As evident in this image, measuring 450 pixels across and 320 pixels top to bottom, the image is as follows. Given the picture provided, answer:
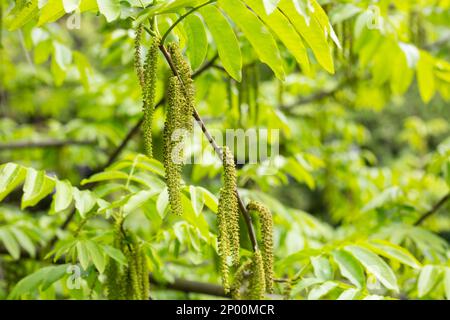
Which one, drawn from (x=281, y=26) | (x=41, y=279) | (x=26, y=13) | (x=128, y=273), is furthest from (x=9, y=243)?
(x=281, y=26)

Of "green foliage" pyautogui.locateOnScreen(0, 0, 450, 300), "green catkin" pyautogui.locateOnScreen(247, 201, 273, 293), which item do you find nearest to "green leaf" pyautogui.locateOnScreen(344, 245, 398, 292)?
"green foliage" pyautogui.locateOnScreen(0, 0, 450, 300)

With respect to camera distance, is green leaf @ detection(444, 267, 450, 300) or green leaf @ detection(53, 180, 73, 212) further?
green leaf @ detection(444, 267, 450, 300)

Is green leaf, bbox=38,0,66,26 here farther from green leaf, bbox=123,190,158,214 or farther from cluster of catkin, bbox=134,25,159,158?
green leaf, bbox=123,190,158,214

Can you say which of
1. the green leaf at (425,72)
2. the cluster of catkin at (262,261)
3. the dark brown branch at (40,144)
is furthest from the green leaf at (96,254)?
the dark brown branch at (40,144)

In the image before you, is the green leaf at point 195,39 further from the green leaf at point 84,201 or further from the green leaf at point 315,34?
the green leaf at point 84,201

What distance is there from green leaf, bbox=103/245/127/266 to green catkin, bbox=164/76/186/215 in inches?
17.1

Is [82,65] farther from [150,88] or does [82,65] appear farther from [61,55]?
[150,88]

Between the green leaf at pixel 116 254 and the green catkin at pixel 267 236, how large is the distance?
0.41 m

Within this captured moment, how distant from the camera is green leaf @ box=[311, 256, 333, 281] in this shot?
6.04 feet

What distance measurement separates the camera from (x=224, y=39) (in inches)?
58.6

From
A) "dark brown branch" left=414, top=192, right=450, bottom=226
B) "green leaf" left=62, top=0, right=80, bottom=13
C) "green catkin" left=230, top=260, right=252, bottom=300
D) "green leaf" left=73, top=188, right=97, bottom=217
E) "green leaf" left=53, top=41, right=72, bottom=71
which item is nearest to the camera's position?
"green leaf" left=62, top=0, right=80, bottom=13

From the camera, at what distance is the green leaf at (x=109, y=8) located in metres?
1.35

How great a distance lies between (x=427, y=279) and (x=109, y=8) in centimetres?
132
